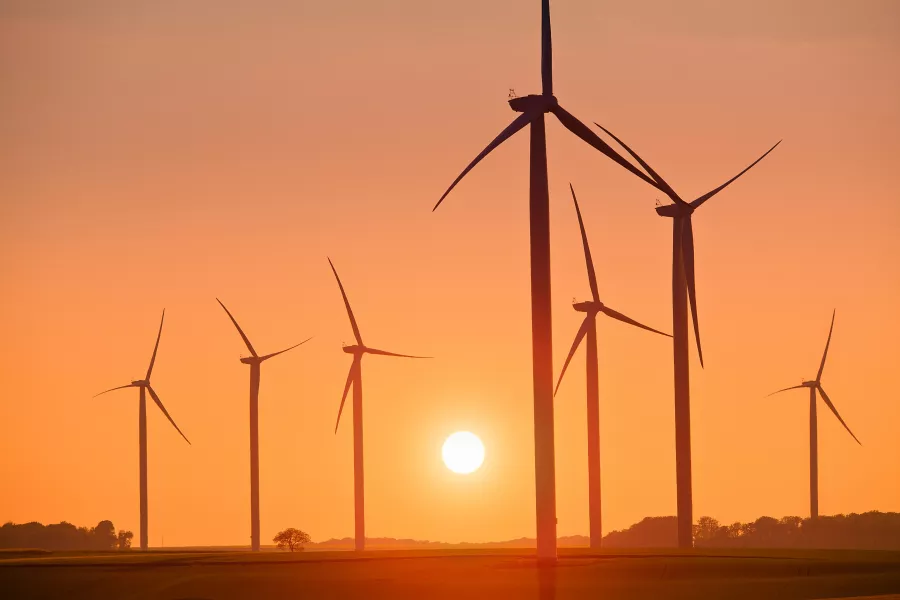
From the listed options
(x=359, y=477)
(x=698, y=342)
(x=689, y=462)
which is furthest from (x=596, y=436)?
(x=359, y=477)

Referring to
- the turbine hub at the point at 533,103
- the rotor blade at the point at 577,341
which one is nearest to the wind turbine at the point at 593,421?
the rotor blade at the point at 577,341

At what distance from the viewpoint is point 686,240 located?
116 m

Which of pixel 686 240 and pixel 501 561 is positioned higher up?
pixel 686 240

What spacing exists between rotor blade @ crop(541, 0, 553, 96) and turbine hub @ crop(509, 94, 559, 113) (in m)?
0.69

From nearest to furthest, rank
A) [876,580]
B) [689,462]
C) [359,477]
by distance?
[876,580]
[689,462]
[359,477]

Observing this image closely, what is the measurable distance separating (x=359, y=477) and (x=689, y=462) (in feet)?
149

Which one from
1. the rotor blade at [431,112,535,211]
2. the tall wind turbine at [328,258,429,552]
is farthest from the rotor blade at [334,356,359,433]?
the rotor blade at [431,112,535,211]

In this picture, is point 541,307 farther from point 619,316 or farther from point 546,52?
point 619,316

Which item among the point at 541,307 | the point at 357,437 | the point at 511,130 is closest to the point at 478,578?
the point at 541,307

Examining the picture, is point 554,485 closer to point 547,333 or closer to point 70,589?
point 547,333

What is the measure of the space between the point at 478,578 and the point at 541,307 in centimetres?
1576

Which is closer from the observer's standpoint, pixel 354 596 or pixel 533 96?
pixel 354 596

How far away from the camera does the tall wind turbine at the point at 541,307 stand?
84.9 m

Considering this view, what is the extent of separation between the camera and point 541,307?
85.6 meters
